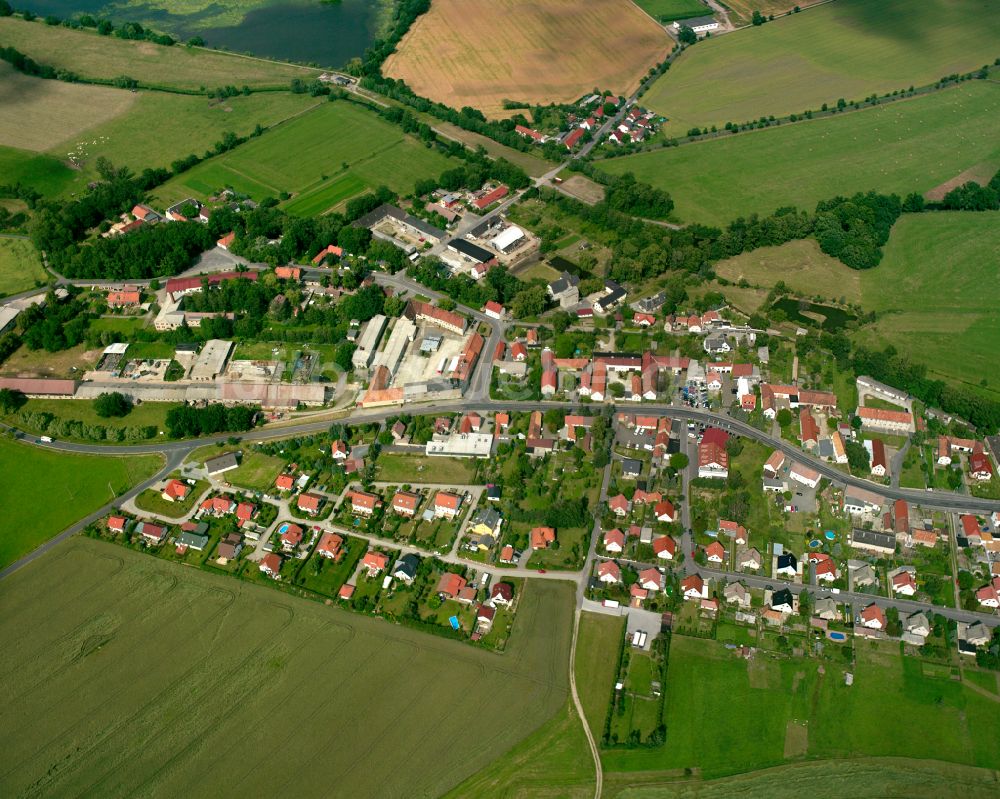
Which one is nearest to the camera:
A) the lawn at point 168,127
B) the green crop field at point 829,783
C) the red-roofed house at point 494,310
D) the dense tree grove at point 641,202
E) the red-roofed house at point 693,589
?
the green crop field at point 829,783

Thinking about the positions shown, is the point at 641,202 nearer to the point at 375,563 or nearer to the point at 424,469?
the point at 424,469

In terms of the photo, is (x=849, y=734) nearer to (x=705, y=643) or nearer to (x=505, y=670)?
(x=705, y=643)

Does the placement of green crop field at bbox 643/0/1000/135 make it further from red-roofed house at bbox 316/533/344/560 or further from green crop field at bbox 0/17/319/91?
red-roofed house at bbox 316/533/344/560

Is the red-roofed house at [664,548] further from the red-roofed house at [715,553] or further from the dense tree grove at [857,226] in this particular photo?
the dense tree grove at [857,226]

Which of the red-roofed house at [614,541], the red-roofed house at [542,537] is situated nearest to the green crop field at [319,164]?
the red-roofed house at [542,537]

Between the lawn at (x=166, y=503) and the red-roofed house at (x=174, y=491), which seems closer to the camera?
the lawn at (x=166, y=503)
